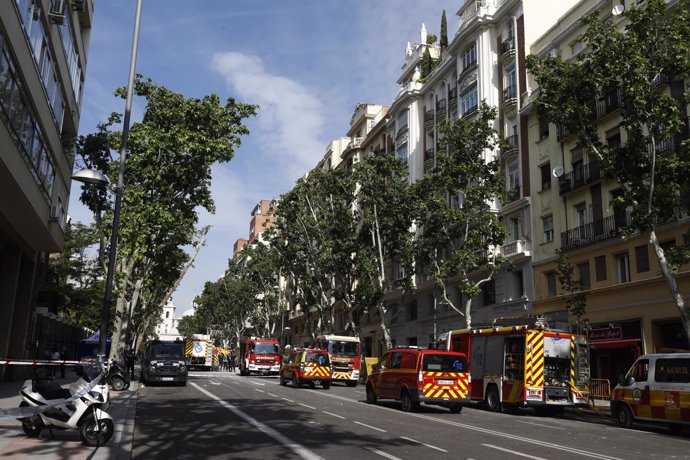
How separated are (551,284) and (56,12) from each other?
82.0 ft

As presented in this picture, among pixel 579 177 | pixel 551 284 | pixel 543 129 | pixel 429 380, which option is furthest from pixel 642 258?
pixel 429 380

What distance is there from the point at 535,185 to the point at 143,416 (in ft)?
82.8

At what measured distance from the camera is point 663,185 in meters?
19.1

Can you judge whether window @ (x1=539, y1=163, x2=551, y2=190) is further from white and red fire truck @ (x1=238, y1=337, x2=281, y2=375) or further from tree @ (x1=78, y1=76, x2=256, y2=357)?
white and red fire truck @ (x1=238, y1=337, x2=281, y2=375)

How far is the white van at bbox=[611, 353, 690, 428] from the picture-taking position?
15095 millimetres

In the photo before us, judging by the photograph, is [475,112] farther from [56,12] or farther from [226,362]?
[226,362]

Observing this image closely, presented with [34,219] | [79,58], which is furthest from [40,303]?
[79,58]

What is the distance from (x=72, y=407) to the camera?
33.4ft

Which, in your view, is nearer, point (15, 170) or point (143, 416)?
point (143, 416)

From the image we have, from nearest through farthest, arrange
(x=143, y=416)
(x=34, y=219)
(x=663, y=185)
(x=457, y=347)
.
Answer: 1. (x=143, y=416)
2. (x=663, y=185)
3. (x=34, y=219)
4. (x=457, y=347)

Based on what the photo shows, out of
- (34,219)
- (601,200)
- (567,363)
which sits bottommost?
(567,363)

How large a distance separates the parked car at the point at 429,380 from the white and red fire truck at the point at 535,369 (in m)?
2.05

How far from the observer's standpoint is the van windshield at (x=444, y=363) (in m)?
18.5

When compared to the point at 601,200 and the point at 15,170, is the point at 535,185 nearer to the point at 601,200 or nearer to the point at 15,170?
the point at 601,200
